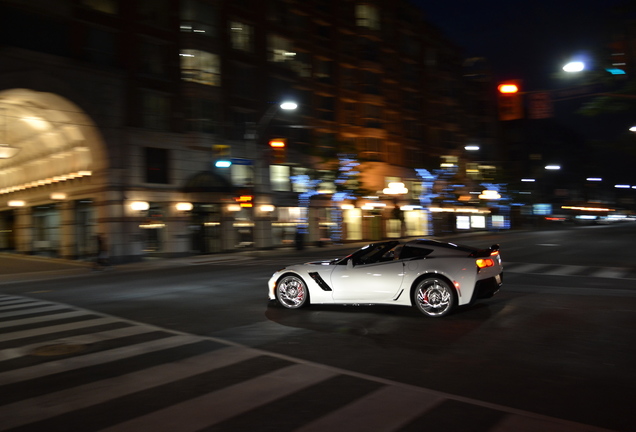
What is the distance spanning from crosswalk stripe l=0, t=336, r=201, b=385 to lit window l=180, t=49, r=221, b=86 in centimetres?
2902

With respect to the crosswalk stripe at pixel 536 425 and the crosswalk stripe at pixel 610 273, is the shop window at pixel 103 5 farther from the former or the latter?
the crosswalk stripe at pixel 536 425

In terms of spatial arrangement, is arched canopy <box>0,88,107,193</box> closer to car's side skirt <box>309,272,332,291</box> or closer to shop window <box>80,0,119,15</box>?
shop window <box>80,0,119,15</box>

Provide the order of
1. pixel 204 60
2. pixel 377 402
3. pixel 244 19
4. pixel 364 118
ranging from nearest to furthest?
pixel 377 402 → pixel 204 60 → pixel 244 19 → pixel 364 118

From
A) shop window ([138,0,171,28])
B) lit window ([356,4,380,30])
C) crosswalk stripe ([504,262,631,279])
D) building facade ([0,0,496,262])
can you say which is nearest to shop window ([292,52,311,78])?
building facade ([0,0,496,262])

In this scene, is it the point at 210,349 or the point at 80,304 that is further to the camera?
the point at 80,304

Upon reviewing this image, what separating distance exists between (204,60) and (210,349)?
102 feet

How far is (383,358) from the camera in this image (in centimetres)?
727

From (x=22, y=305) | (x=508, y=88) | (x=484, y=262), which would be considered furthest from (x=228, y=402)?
(x=508, y=88)

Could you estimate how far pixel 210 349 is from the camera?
7.92 m

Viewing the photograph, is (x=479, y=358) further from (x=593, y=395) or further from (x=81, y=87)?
(x=81, y=87)

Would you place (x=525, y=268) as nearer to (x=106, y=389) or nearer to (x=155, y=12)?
(x=106, y=389)

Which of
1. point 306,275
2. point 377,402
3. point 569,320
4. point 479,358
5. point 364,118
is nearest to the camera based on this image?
point 377,402

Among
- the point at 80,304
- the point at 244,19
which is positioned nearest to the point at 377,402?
the point at 80,304

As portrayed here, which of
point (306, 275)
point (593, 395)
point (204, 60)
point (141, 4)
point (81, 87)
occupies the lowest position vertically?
point (593, 395)
